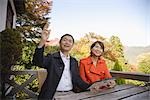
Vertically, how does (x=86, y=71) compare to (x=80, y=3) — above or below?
below

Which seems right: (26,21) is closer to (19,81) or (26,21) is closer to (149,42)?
(19,81)

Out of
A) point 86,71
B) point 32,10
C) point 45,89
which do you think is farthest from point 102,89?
point 32,10

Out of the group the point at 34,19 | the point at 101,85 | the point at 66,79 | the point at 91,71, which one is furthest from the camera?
the point at 34,19

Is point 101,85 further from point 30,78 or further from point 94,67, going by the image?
point 30,78

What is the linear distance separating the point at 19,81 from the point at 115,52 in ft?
3.51

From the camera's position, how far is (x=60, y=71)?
1.29 m

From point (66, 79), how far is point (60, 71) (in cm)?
7

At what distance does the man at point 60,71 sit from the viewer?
4.10 ft

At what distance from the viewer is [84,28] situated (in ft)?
7.78

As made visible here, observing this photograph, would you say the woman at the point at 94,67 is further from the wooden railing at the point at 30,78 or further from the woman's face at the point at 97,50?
the wooden railing at the point at 30,78

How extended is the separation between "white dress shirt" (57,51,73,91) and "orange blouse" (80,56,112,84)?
287 mm

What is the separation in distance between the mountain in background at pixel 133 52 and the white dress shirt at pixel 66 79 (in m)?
1.15

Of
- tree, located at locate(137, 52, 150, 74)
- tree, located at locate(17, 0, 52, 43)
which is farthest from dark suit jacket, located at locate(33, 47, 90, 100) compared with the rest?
tree, located at locate(17, 0, 52, 43)

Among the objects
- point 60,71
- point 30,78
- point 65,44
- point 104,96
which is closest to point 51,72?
point 60,71
